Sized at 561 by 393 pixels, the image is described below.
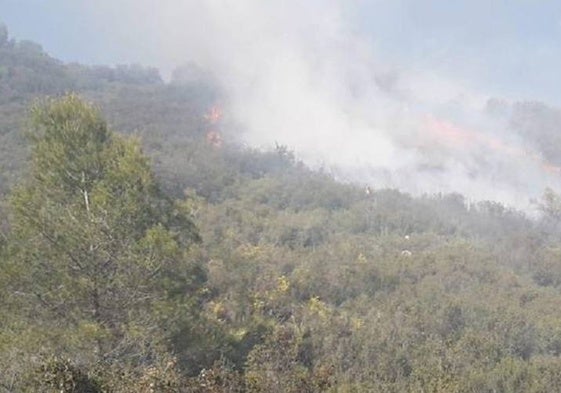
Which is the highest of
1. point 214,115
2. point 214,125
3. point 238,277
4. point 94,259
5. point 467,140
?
point 467,140

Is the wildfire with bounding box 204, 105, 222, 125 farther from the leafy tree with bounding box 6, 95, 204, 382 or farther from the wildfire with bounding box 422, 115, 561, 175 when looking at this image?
the leafy tree with bounding box 6, 95, 204, 382

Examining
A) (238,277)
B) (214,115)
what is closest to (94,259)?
(238,277)

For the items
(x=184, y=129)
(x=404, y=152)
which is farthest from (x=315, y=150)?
(x=184, y=129)

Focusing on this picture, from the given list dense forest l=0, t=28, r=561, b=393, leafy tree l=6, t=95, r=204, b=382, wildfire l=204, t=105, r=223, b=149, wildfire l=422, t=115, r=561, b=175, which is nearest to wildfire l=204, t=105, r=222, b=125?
wildfire l=204, t=105, r=223, b=149

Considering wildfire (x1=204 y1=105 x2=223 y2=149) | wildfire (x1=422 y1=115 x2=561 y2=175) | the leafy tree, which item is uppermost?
wildfire (x1=422 y1=115 x2=561 y2=175)

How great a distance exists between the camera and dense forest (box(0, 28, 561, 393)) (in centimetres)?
1689

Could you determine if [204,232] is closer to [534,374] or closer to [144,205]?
[534,374]

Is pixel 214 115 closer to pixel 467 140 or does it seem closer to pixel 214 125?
pixel 214 125

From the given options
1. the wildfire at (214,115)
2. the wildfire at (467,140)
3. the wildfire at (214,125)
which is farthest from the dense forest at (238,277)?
the wildfire at (467,140)

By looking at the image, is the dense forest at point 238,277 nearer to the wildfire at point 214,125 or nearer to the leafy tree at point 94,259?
the leafy tree at point 94,259

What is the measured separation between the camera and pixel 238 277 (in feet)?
145

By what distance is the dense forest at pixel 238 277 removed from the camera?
16.9 meters

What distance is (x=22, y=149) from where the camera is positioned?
255 feet

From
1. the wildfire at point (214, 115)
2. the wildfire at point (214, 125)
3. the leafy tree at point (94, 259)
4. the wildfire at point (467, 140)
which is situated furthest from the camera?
the wildfire at point (467, 140)
